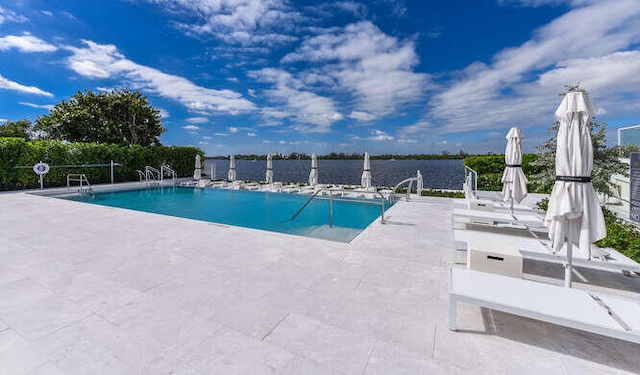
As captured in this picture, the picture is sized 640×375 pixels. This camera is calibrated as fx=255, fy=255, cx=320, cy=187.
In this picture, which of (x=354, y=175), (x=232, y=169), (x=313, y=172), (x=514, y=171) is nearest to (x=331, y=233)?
(x=514, y=171)

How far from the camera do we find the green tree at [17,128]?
2902 cm

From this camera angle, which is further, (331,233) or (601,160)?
(331,233)

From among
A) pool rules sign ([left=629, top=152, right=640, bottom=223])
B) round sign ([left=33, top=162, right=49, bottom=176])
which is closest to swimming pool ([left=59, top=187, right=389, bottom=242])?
round sign ([left=33, top=162, right=49, bottom=176])

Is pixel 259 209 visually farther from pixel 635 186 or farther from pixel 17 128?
pixel 17 128

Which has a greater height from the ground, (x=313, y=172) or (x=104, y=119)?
(x=104, y=119)

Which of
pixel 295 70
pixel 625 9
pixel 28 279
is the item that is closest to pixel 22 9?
pixel 295 70

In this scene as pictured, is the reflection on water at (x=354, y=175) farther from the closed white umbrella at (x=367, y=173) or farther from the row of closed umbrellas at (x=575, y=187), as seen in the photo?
the row of closed umbrellas at (x=575, y=187)

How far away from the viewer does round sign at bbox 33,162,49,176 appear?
11039 mm

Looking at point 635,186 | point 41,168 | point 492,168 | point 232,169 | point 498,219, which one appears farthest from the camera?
point 232,169

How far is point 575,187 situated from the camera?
242cm

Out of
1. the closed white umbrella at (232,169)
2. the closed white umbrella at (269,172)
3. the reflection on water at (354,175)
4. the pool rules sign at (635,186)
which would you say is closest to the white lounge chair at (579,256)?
the pool rules sign at (635,186)

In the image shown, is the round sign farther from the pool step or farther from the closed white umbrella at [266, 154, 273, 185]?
the pool step

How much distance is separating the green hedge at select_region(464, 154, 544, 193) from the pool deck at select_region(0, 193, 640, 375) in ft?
28.7

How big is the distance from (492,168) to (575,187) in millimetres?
12342
